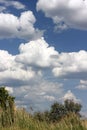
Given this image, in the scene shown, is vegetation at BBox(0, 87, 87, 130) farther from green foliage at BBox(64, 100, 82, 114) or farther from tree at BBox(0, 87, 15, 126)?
green foliage at BBox(64, 100, 82, 114)

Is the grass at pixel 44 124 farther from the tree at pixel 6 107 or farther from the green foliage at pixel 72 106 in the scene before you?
the green foliage at pixel 72 106

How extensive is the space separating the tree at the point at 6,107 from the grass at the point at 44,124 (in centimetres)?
50

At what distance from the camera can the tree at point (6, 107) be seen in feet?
94.0

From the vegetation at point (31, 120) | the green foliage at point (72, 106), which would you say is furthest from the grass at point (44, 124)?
the green foliage at point (72, 106)

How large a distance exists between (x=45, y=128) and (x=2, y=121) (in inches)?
150

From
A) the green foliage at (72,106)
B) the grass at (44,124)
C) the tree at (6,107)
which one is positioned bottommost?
the grass at (44,124)

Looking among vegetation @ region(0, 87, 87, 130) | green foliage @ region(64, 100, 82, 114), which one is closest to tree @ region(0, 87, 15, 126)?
vegetation @ region(0, 87, 87, 130)

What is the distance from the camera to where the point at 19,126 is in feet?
89.1

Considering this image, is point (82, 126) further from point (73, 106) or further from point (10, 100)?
point (73, 106)

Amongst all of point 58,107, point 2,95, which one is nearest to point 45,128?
point 2,95

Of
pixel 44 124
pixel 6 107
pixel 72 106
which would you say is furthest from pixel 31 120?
pixel 72 106

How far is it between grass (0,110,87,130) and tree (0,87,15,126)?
50 centimetres

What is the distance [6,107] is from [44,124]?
15.1 feet

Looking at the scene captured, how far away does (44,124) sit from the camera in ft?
89.3
